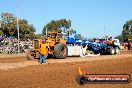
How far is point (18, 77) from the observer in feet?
51.0

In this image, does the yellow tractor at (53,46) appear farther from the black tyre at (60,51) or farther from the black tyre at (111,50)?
the black tyre at (111,50)

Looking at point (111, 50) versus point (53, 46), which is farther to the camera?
point (111, 50)

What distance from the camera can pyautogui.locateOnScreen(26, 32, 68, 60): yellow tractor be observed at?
2634 cm

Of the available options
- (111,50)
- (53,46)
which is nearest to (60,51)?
(53,46)

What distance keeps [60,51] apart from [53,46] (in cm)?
70

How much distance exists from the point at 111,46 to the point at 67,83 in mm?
21512

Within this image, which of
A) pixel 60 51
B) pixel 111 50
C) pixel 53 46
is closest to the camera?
pixel 60 51

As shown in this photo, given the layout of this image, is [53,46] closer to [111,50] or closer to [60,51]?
[60,51]

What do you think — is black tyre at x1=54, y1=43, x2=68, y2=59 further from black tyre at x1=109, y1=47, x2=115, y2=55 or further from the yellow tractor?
black tyre at x1=109, y1=47, x2=115, y2=55

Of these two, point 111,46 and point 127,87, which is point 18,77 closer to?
point 127,87

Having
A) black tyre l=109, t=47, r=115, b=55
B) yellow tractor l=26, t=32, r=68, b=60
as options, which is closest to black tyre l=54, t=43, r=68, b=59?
yellow tractor l=26, t=32, r=68, b=60

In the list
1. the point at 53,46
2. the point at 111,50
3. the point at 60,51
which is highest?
the point at 53,46

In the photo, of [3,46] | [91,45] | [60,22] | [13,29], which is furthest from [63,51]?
[60,22]

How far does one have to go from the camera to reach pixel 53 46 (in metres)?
27.0
